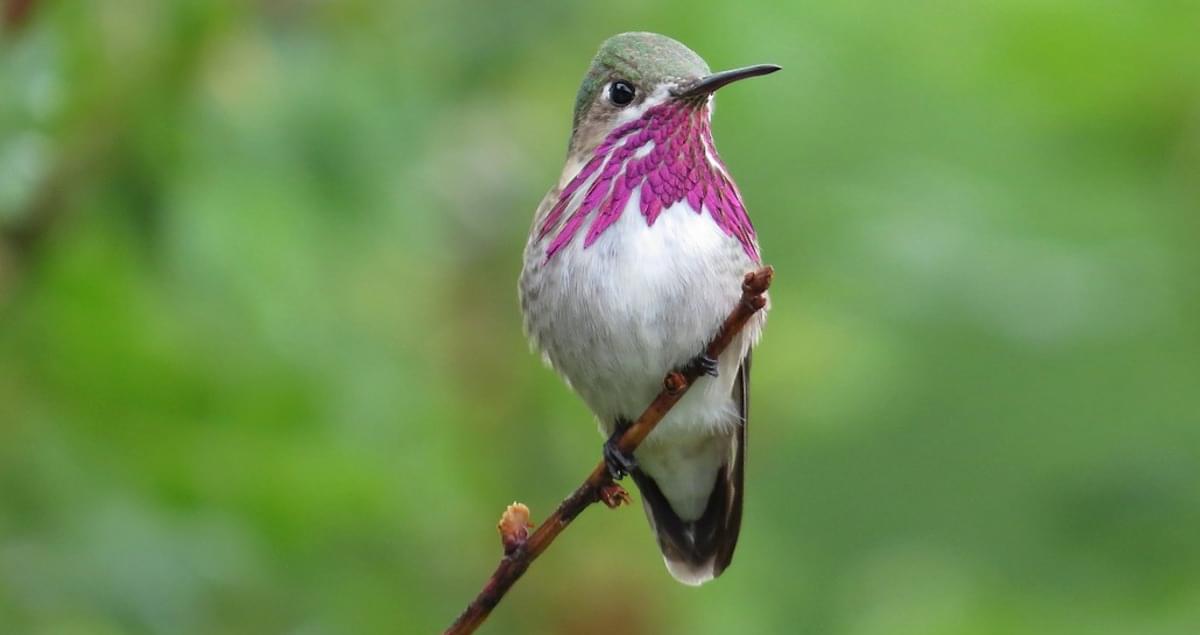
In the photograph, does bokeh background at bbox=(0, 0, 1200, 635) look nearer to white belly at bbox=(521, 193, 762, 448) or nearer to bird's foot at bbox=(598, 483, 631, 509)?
white belly at bbox=(521, 193, 762, 448)

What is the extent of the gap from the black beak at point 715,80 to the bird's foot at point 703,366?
525mm

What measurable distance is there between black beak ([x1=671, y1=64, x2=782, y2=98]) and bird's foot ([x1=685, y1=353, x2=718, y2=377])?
20.7 inches

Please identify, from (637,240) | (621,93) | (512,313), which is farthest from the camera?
(512,313)

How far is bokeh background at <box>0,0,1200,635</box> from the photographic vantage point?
392cm

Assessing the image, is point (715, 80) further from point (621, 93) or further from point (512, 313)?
point (512, 313)

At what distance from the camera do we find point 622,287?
359 cm

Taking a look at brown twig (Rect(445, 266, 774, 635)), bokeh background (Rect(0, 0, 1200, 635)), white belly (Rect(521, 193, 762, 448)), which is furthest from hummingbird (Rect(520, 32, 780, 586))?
bokeh background (Rect(0, 0, 1200, 635))

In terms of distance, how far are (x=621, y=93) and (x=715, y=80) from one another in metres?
0.58

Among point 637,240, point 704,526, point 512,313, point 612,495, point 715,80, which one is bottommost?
point 704,526

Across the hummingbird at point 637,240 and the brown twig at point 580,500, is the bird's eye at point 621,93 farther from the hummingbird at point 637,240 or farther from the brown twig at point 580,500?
the brown twig at point 580,500

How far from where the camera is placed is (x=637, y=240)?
3.58 meters

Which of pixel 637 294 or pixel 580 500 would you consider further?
pixel 637 294

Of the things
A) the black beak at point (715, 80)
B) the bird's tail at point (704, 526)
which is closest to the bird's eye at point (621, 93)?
the black beak at point (715, 80)

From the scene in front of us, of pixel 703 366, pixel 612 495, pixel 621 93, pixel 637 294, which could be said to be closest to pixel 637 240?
pixel 637 294
